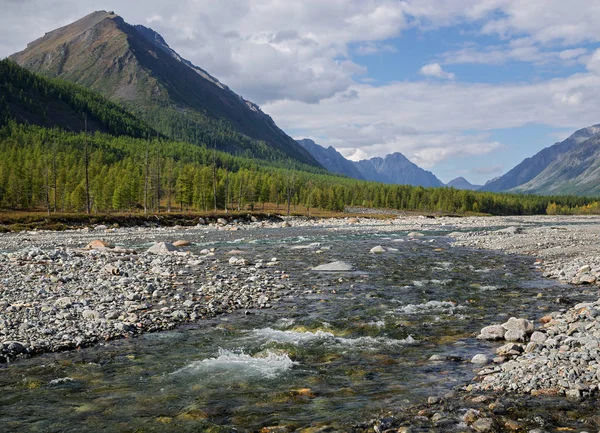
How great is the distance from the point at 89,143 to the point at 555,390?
200 m

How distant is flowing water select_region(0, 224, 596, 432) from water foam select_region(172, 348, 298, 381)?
0.03 m

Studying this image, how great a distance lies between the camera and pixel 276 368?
1138 cm

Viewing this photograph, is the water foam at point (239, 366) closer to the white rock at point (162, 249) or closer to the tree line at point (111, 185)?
the white rock at point (162, 249)

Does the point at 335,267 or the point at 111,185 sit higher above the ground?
the point at 111,185

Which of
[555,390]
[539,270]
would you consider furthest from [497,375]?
[539,270]

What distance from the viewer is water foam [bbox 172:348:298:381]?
1095 cm

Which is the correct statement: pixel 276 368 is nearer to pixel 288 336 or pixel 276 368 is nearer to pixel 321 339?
pixel 288 336

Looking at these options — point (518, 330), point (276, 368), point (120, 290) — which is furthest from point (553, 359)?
point (120, 290)

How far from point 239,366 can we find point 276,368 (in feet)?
3.31

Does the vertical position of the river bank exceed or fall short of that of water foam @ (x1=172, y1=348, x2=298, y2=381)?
it exceeds it

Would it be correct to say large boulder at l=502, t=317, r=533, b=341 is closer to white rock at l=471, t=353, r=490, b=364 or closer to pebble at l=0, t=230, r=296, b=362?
white rock at l=471, t=353, r=490, b=364

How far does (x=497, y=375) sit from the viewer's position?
9.89 m

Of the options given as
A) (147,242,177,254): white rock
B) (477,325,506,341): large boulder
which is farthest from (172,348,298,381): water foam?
(147,242,177,254): white rock

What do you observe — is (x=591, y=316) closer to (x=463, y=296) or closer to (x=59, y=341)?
(x=463, y=296)
